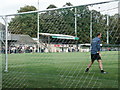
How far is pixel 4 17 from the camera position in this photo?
9.30 metres

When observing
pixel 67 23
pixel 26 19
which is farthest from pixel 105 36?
pixel 26 19

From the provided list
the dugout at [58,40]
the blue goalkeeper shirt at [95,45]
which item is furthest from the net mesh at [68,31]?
the blue goalkeeper shirt at [95,45]

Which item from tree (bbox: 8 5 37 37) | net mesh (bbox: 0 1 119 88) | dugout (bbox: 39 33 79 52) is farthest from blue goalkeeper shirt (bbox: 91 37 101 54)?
tree (bbox: 8 5 37 37)

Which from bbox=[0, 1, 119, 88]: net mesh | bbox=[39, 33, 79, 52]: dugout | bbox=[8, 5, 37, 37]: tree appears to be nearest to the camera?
bbox=[0, 1, 119, 88]: net mesh

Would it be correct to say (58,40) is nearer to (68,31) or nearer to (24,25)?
(68,31)

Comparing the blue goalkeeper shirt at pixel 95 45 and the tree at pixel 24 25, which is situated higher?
the tree at pixel 24 25

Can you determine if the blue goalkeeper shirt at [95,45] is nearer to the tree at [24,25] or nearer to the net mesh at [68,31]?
the net mesh at [68,31]

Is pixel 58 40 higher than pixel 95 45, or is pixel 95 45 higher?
pixel 58 40

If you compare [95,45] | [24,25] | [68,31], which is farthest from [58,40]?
[24,25]

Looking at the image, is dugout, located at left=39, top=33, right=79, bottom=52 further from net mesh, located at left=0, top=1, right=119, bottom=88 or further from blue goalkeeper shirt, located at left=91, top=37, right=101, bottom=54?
blue goalkeeper shirt, located at left=91, top=37, right=101, bottom=54

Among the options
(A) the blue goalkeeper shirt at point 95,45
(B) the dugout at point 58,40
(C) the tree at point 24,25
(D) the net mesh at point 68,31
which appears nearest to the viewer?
(D) the net mesh at point 68,31

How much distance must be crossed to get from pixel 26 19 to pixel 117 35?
3695mm

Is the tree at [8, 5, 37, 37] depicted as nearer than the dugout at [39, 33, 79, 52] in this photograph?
No

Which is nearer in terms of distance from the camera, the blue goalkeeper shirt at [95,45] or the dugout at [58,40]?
the dugout at [58,40]
